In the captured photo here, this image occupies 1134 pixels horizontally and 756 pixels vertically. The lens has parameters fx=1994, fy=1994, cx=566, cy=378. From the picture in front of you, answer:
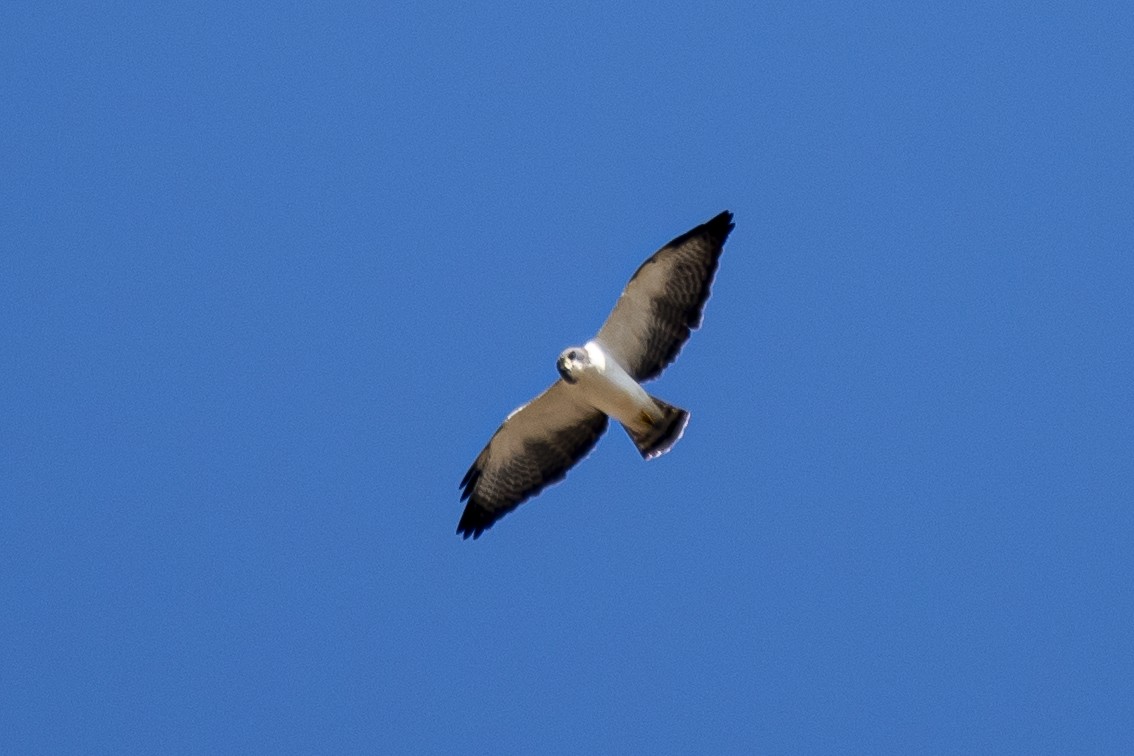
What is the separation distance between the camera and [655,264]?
51.5ft

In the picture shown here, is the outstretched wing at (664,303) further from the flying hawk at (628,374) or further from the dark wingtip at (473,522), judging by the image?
the dark wingtip at (473,522)

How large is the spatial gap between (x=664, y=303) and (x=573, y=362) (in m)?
0.93

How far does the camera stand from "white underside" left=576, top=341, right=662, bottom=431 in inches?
615

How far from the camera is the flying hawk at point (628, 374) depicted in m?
15.7

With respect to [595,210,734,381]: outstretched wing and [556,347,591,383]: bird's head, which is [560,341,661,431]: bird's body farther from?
[595,210,734,381]: outstretched wing

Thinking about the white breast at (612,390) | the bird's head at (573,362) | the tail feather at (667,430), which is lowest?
the bird's head at (573,362)

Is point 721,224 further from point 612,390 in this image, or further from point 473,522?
point 473,522

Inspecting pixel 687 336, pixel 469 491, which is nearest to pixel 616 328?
pixel 687 336

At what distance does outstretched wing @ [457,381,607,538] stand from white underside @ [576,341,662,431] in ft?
1.00

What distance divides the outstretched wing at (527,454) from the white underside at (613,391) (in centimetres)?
30

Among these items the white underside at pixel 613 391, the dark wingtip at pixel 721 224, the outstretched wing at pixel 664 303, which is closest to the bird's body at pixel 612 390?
the white underside at pixel 613 391

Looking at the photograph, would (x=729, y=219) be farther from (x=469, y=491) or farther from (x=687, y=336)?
(x=469, y=491)

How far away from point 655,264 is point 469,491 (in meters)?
2.78

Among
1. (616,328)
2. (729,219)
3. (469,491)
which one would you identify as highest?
(729,219)
